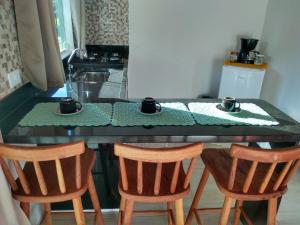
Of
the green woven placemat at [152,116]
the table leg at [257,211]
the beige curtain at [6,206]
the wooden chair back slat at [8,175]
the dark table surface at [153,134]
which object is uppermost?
the green woven placemat at [152,116]

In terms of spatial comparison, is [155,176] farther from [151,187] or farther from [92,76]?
[92,76]

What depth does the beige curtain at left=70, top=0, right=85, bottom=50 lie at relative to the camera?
10.1 feet

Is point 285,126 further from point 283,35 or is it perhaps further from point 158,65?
point 158,65

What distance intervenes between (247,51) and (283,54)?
44 centimetres

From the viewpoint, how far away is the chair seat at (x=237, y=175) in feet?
4.07

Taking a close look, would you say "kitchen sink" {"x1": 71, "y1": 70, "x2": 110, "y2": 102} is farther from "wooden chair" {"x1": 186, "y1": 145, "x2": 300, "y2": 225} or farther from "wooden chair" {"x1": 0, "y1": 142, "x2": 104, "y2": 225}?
"wooden chair" {"x1": 186, "y1": 145, "x2": 300, "y2": 225}

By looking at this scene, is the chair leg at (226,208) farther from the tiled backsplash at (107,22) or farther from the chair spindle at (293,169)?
the tiled backsplash at (107,22)

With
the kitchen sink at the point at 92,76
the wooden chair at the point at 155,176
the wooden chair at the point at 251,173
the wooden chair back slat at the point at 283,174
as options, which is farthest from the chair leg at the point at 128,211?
the kitchen sink at the point at 92,76

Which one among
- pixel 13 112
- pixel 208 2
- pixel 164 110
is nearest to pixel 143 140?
pixel 164 110

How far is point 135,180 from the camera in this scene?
4.22 feet

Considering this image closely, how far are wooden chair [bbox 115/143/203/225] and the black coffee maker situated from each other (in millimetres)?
2455

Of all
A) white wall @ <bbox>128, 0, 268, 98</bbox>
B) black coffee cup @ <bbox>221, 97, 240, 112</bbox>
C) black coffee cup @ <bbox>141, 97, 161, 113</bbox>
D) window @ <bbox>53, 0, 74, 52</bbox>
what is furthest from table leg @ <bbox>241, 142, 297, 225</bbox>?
window @ <bbox>53, 0, 74, 52</bbox>

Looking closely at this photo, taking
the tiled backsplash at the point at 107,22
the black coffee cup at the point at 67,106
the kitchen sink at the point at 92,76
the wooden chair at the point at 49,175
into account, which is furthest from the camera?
the tiled backsplash at the point at 107,22

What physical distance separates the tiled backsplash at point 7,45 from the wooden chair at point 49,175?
0.55 meters
